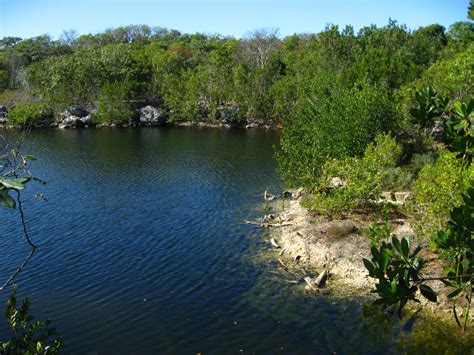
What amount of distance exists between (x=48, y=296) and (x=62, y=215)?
42.5 ft

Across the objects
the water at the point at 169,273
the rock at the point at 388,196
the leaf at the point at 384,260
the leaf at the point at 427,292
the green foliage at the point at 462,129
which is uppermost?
the green foliage at the point at 462,129

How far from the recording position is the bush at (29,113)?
8762cm

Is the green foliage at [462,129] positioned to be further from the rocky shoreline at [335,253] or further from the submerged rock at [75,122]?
the submerged rock at [75,122]

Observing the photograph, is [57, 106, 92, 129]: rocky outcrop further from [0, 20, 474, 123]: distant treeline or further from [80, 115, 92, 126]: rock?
[0, 20, 474, 123]: distant treeline

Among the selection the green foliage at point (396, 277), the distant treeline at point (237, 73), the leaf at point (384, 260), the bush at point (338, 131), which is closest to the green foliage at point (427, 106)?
the green foliage at point (396, 277)

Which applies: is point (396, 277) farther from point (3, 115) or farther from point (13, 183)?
point (3, 115)

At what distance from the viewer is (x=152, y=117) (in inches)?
3492

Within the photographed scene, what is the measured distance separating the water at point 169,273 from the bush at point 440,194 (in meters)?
5.53

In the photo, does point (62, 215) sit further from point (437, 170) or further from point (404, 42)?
point (404, 42)

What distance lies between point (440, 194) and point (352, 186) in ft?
21.3

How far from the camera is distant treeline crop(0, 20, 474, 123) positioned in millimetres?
57594

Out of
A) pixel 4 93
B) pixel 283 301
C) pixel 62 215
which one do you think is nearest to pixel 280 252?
pixel 283 301

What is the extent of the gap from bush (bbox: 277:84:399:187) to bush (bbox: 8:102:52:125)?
6573cm

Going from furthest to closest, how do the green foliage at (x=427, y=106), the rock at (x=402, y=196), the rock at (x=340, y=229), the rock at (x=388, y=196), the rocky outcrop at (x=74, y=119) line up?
the rocky outcrop at (x=74, y=119), the rock at (x=402, y=196), the rock at (x=388, y=196), the rock at (x=340, y=229), the green foliage at (x=427, y=106)
